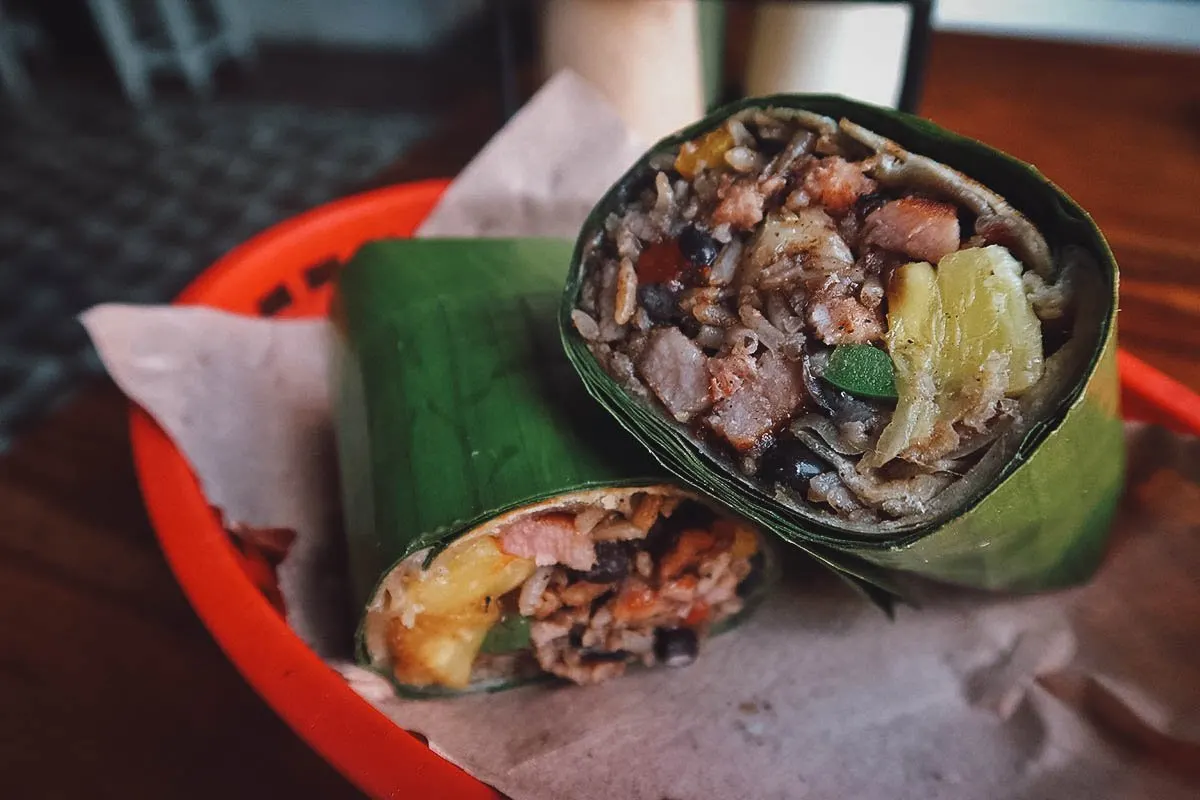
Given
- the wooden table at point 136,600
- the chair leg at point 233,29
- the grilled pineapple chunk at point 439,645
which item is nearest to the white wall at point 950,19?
the chair leg at point 233,29

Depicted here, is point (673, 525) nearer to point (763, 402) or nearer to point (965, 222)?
point (763, 402)

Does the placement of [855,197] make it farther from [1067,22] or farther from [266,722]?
[1067,22]

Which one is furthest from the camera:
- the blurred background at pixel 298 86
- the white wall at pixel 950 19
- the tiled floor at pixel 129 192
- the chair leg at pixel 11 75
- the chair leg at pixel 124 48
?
the chair leg at pixel 11 75

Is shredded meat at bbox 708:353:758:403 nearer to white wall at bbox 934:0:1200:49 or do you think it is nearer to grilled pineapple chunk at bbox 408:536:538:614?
grilled pineapple chunk at bbox 408:536:538:614

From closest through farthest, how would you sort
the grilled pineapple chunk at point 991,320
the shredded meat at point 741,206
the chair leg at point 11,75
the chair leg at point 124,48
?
the grilled pineapple chunk at point 991,320 → the shredded meat at point 741,206 → the chair leg at point 124,48 → the chair leg at point 11,75

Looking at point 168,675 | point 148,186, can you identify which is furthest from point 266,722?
point 148,186

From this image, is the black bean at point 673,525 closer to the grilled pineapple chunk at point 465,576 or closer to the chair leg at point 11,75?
the grilled pineapple chunk at point 465,576

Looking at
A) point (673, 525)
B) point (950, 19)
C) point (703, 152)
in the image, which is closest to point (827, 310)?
point (703, 152)
